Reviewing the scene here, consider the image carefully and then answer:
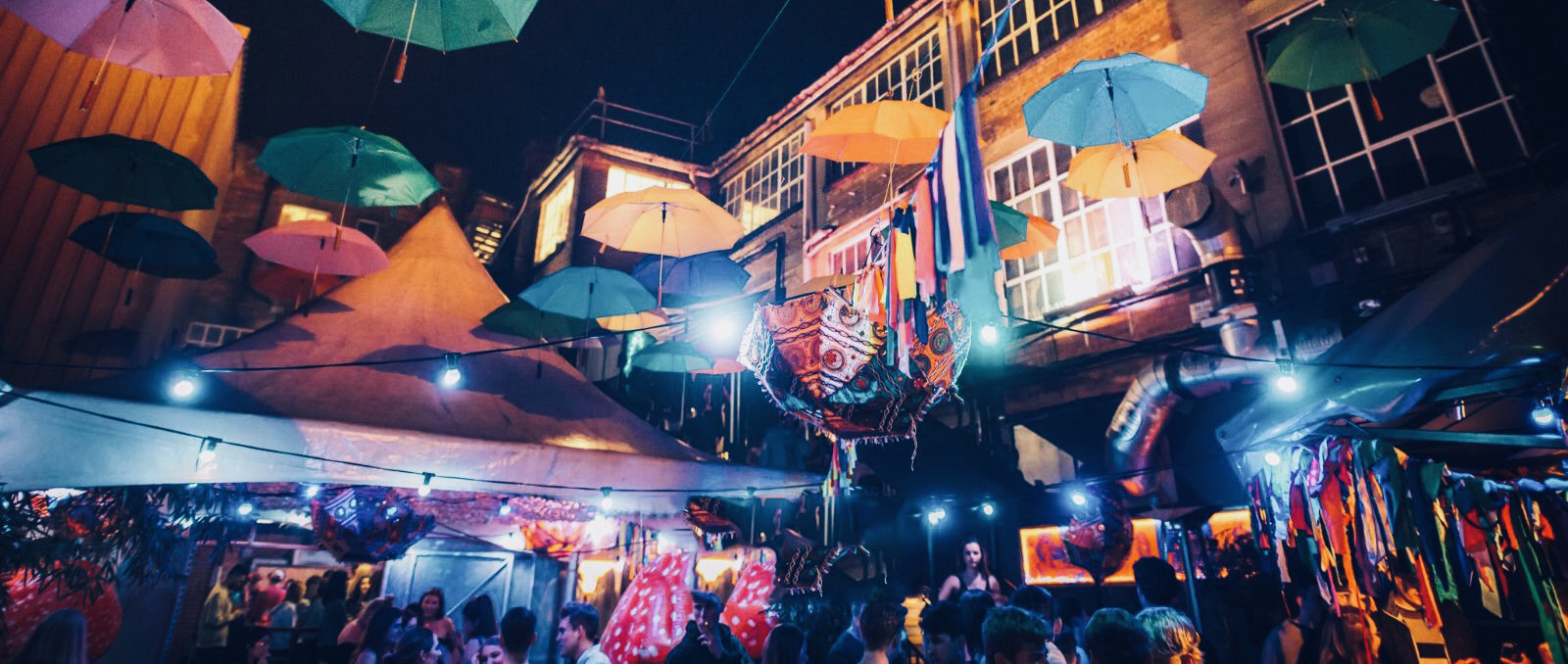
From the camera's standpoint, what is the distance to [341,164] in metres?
7.12

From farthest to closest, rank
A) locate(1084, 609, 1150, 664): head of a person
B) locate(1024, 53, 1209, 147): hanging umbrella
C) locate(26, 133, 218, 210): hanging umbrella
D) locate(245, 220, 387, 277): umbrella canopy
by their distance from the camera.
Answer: locate(245, 220, 387, 277): umbrella canopy, locate(26, 133, 218, 210): hanging umbrella, locate(1024, 53, 1209, 147): hanging umbrella, locate(1084, 609, 1150, 664): head of a person

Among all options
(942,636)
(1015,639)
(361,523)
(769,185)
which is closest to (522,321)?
(361,523)

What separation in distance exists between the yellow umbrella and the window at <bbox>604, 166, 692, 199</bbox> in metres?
13.6

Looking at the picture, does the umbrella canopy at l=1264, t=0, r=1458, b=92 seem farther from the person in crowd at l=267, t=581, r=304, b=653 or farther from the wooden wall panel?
the wooden wall panel

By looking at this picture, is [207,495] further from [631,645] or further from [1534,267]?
[1534,267]

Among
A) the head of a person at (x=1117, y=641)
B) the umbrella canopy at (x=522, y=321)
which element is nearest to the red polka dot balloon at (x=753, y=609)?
the umbrella canopy at (x=522, y=321)

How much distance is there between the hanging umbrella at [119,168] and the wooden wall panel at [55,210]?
1.98 meters

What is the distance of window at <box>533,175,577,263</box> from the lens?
764 inches

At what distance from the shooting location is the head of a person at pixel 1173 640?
3340mm

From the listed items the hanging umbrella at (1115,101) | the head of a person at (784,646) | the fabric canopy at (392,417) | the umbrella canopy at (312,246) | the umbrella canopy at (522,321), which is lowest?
the head of a person at (784,646)

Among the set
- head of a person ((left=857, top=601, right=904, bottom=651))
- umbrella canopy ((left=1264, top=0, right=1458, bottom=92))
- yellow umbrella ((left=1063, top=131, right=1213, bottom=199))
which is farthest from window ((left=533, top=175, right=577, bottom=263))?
umbrella canopy ((left=1264, top=0, right=1458, bottom=92))

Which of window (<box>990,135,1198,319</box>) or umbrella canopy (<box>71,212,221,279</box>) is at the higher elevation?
window (<box>990,135,1198,319</box>)

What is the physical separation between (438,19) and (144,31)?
2454mm

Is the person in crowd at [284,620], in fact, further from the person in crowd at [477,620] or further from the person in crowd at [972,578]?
the person in crowd at [972,578]
